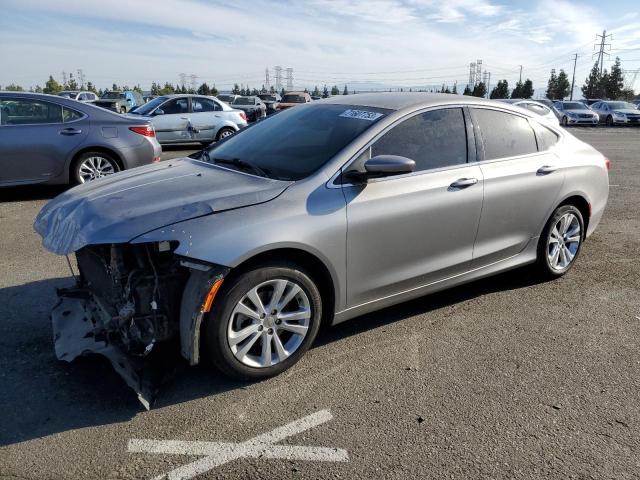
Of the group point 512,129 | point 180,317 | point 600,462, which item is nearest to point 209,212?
point 180,317

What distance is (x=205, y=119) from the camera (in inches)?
576

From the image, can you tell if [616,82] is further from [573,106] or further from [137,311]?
[137,311]

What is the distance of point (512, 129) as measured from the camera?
4.52 metres

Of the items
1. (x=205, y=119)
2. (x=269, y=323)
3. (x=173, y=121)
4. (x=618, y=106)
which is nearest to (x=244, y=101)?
(x=205, y=119)

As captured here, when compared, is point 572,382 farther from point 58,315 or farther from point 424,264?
point 58,315

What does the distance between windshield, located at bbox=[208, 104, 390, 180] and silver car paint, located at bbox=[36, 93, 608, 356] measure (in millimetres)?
119

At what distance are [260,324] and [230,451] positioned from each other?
773mm

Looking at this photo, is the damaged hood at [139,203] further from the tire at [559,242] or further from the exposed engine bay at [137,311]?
the tire at [559,242]

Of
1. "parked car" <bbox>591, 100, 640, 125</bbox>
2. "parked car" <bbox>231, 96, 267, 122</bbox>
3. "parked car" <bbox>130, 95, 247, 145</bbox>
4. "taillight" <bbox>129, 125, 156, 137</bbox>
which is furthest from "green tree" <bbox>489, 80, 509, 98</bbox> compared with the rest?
"taillight" <bbox>129, 125, 156, 137</bbox>

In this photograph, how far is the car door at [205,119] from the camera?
1452 cm

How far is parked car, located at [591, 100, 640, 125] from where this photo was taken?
33.1 meters

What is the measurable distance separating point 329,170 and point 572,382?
197cm

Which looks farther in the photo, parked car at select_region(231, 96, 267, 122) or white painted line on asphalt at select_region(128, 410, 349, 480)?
parked car at select_region(231, 96, 267, 122)

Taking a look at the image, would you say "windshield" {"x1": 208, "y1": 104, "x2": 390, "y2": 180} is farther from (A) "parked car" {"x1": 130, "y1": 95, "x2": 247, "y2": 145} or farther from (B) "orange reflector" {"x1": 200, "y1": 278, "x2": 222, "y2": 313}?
(A) "parked car" {"x1": 130, "y1": 95, "x2": 247, "y2": 145}
